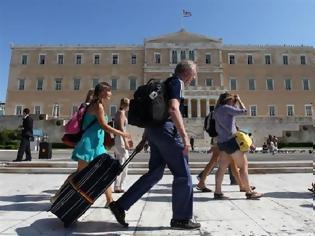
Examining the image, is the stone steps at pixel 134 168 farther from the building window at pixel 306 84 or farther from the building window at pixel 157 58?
the building window at pixel 306 84

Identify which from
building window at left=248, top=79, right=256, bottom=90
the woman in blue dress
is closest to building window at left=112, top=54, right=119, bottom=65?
building window at left=248, top=79, right=256, bottom=90

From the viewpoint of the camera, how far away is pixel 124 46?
182 ft

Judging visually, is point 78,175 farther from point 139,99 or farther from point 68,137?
point 139,99

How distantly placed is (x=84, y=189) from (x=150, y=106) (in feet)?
3.79

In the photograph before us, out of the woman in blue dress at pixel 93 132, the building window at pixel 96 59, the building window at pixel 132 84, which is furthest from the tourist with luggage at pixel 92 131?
the building window at pixel 96 59

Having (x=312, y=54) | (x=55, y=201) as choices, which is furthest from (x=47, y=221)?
(x=312, y=54)

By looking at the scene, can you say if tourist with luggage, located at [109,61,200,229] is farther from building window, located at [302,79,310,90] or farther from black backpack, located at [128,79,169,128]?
building window, located at [302,79,310,90]

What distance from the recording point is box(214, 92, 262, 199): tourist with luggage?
5223 millimetres

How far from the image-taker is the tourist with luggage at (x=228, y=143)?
206 inches

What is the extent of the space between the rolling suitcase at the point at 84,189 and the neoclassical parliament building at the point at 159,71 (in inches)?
1923

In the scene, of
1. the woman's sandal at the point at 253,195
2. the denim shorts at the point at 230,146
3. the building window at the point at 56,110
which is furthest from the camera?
the building window at the point at 56,110

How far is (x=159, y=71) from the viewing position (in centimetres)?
5350

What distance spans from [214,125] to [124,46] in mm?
51207

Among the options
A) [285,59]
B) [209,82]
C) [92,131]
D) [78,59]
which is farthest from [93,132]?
[285,59]
